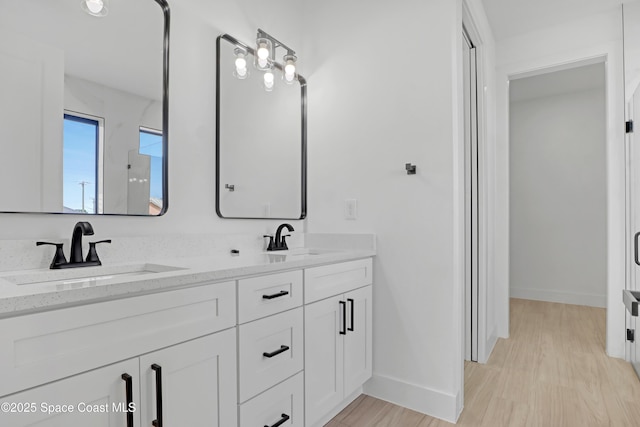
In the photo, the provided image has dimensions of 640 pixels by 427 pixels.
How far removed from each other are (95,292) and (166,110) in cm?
102

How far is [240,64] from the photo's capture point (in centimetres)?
197

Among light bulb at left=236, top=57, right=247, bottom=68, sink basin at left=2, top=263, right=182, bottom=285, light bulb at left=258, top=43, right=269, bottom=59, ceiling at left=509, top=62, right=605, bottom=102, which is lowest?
sink basin at left=2, top=263, right=182, bottom=285

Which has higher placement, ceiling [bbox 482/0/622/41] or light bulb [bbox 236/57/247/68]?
ceiling [bbox 482/0/622/41]

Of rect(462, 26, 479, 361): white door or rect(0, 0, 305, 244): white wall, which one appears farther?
rect(462, 26, 479, 361): white door

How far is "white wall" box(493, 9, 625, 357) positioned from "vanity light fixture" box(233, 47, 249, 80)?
2359 millimetres

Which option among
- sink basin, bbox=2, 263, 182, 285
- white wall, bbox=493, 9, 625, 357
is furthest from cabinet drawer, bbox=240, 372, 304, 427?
white wall, bbox=493, 9, 625, 357

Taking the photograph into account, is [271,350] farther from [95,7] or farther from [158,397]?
[95,7]

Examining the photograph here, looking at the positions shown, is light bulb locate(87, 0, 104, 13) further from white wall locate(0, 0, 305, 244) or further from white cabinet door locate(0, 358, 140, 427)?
white cabinet door locate(0, 358, 140, 427)

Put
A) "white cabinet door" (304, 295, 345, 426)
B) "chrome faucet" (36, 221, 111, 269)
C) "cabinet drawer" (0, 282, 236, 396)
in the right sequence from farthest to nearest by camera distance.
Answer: "white cabinet door" (304, 295, 345, 426) < "chrome faucet" (36, 221, 111, 269) < "cabinet drawer" (0, 282, 236, 396)

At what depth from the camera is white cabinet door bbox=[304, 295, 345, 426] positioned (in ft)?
5.27

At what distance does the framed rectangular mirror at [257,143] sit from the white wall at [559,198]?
3.19 m

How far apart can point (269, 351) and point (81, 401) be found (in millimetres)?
657

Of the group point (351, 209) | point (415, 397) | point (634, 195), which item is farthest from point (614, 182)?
point (415, 397)

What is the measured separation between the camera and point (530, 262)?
466 centimetres
